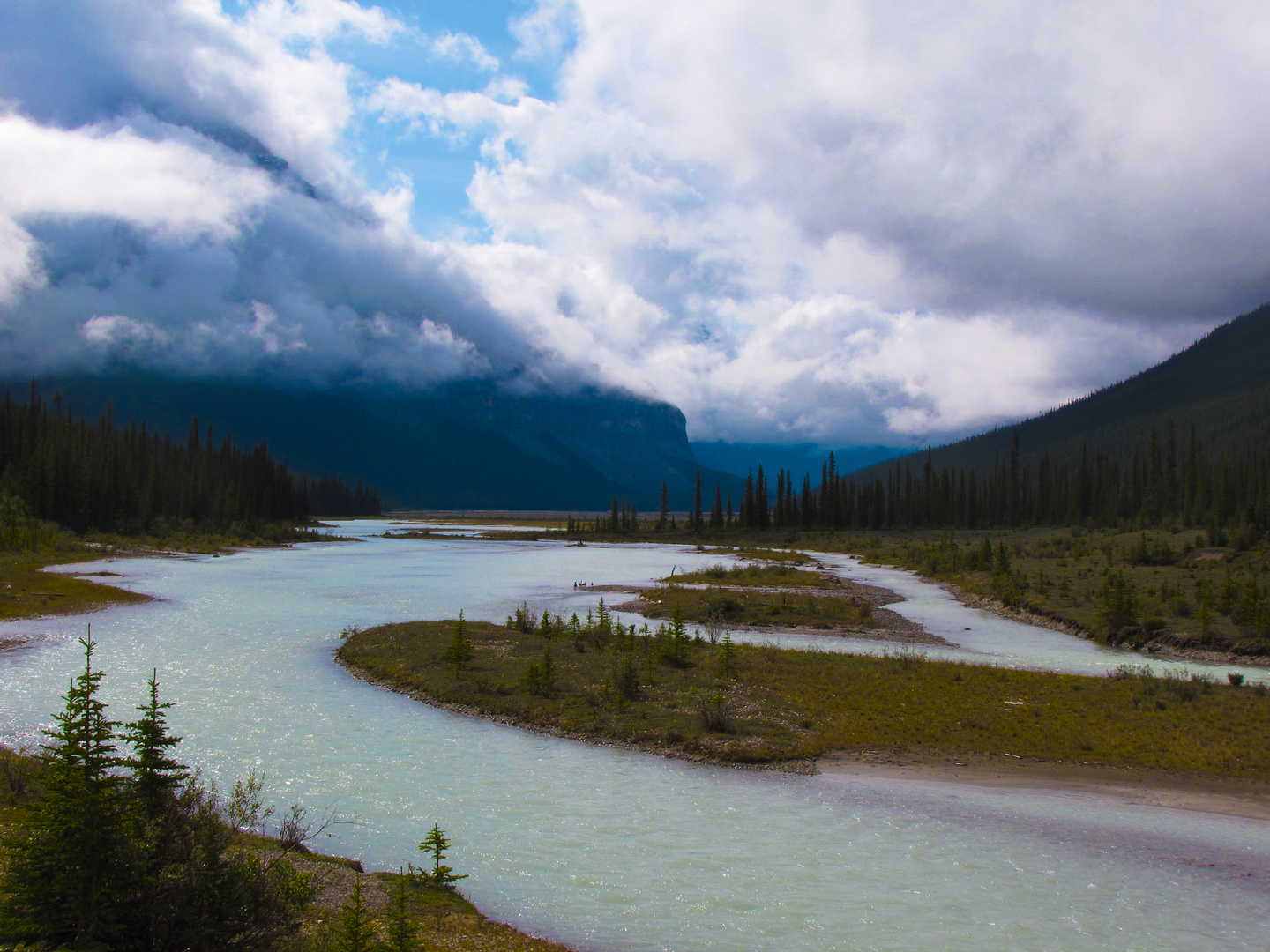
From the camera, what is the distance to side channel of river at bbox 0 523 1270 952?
12.2 metres

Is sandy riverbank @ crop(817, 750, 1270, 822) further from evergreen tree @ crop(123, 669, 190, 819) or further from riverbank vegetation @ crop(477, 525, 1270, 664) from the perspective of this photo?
riverbank vegetation @ crop(477, 525, 1270, 664)

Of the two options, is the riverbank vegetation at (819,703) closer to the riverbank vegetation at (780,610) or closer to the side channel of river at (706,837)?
the side channel of river at (706,837)

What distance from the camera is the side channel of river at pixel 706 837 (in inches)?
480

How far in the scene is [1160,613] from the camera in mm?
40031

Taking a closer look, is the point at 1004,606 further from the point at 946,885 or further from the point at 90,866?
the point at 90,866

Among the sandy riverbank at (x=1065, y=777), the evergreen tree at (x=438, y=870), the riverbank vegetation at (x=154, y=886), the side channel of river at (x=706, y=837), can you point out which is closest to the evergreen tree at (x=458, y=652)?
the side channel of river at (x=706, y=837)

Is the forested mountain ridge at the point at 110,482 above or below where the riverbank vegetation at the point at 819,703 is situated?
above

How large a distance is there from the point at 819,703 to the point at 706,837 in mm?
10480

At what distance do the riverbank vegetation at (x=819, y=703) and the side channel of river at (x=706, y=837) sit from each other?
5.15 ft

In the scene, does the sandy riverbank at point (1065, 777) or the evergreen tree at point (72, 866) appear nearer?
the evergreen tree at point (72, 866)

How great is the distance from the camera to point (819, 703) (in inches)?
976

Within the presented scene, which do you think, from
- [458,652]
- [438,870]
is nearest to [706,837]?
[438,870]

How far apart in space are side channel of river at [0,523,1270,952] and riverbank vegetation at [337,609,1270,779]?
1.57m

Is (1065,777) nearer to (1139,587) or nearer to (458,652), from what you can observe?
(458,652)
